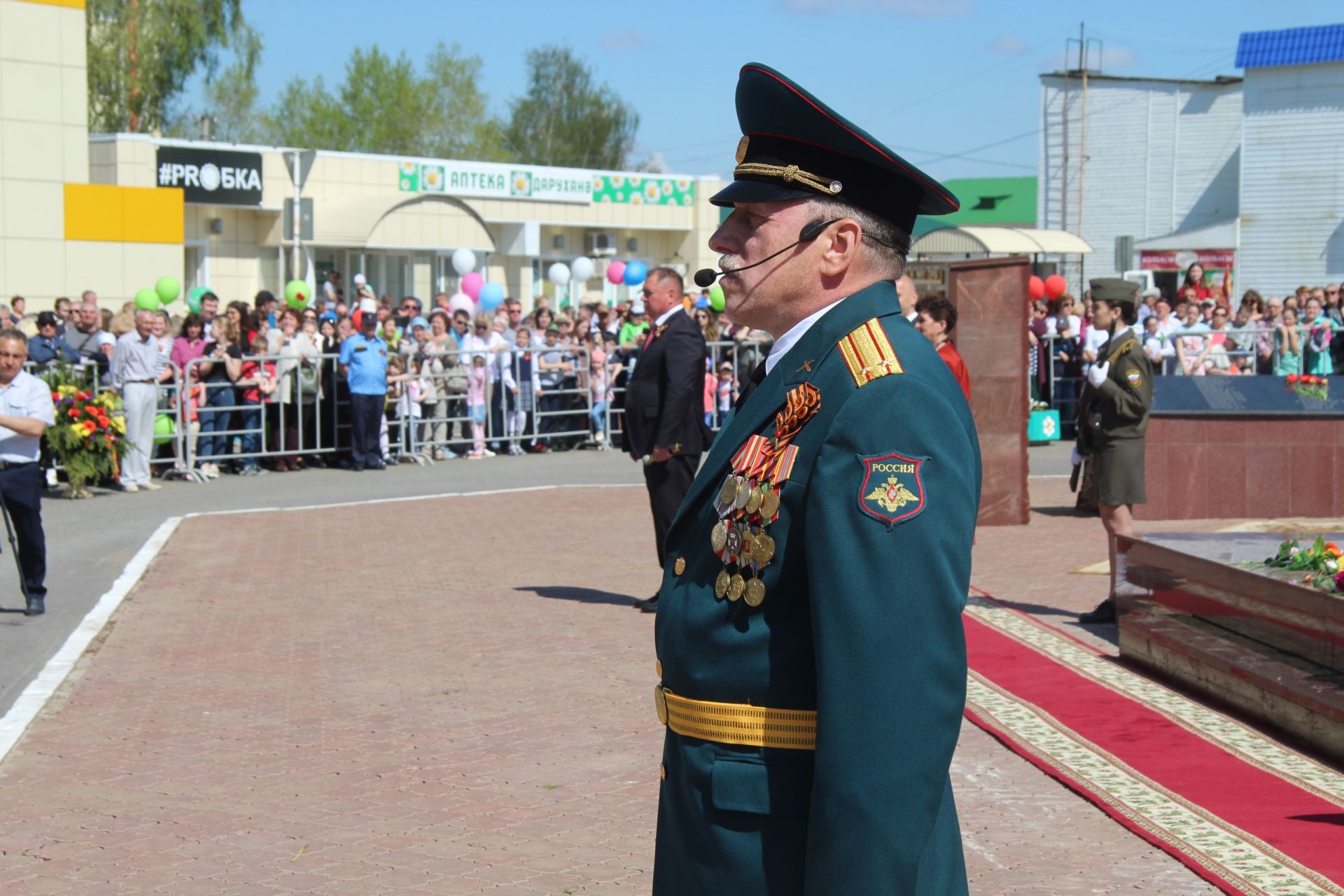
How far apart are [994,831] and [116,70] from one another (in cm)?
4167

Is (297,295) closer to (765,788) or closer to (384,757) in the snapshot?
(384,757)

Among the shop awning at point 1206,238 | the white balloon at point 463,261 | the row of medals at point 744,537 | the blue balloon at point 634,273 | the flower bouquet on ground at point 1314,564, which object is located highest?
the shop awning at point 1206,238

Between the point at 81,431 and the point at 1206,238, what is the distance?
113ft

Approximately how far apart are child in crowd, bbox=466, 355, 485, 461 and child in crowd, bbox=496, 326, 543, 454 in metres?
0.30

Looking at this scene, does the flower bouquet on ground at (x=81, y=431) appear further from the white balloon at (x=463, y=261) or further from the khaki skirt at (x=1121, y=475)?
the white balloon at (x=463, y=261)

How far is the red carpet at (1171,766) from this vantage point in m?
5.21

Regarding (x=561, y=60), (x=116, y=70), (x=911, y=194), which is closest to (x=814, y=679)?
(x=911, y=194)

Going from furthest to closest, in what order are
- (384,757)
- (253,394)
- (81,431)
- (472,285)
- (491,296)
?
(472,285) < (491,296) < (253,394) < (81,431) < (384,757)

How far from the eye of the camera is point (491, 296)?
2734 centimetres

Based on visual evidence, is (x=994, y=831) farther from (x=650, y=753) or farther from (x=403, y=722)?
(x=403, y=722)

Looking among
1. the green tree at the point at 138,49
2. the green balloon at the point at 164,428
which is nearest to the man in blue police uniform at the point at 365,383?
the green balloon at the point at 164,428

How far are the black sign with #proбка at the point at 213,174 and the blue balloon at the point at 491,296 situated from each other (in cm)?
761

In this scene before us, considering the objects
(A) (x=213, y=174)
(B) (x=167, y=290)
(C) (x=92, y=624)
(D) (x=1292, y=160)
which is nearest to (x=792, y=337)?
(C) (x=92, y=624)

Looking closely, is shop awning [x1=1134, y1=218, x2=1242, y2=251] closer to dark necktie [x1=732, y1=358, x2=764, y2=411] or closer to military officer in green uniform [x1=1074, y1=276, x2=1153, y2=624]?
military officer in green uniform [x1=1074, y1=276, x2=1153, y2=624]
